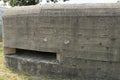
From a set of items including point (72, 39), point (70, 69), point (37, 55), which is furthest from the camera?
point (37, 55)

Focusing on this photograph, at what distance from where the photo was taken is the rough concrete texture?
5250mm

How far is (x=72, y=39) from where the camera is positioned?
5.68 meters

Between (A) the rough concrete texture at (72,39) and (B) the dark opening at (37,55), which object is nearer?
(A) the rough concrete texture at (72,39)

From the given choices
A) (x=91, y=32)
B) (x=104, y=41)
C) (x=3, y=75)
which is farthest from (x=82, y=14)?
(x=3, y=75)

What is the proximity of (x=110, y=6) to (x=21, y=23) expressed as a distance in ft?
9.25

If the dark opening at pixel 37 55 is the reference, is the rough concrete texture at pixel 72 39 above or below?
above

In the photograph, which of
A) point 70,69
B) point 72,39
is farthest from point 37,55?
point 72,39

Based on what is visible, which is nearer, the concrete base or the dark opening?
the concrete base

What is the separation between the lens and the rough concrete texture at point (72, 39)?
5250 millimetres

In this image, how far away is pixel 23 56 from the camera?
706 cm

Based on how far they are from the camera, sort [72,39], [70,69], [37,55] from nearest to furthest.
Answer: [72,39], [70,69], [37,55]

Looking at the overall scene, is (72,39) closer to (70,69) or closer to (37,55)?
(70,69)

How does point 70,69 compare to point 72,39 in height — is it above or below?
below

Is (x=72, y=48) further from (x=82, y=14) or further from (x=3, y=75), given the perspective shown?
(x=3, y=75)
